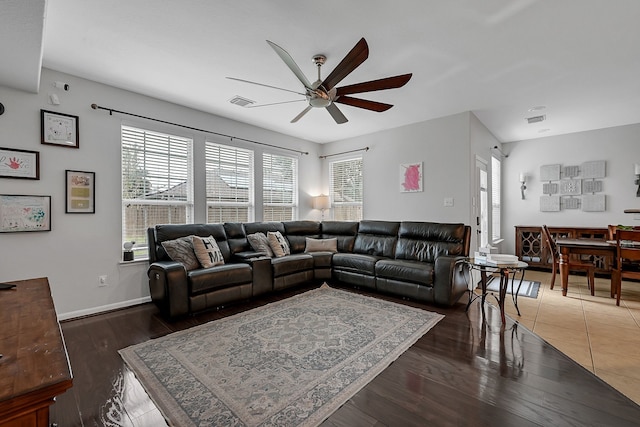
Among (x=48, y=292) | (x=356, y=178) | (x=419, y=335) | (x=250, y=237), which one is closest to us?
(x=48, y=292)

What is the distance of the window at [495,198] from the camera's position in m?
5.79

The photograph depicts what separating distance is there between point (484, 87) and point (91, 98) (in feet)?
15.3

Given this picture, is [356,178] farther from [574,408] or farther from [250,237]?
[574,408]

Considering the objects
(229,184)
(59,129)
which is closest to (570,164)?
(229,184)

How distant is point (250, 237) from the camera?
4523mm

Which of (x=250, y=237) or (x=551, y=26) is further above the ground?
(x=551, y=26)

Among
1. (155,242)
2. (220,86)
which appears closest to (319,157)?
(220,86)

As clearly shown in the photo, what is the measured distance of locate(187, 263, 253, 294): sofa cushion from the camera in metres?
3.21

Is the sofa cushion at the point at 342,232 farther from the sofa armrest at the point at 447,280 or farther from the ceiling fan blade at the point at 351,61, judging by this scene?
the ceiling fan blade at the point at 351,61

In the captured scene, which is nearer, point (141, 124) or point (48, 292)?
point (48, 292)

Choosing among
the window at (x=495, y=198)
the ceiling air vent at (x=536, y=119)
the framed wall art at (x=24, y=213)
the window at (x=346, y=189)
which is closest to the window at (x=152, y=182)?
the framed wall art at (x=24, y=213)

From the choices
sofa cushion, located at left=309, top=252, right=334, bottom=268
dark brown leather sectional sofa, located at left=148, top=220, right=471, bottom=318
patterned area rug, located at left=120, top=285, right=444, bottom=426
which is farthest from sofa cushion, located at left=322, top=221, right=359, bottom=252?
patterned area rug, located at left=120, top=285, right=444, bottom=426

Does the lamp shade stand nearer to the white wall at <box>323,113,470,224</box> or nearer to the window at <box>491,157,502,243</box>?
the white wall at <box>323,113,470,224</box>

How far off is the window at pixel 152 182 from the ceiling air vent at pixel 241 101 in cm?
93
